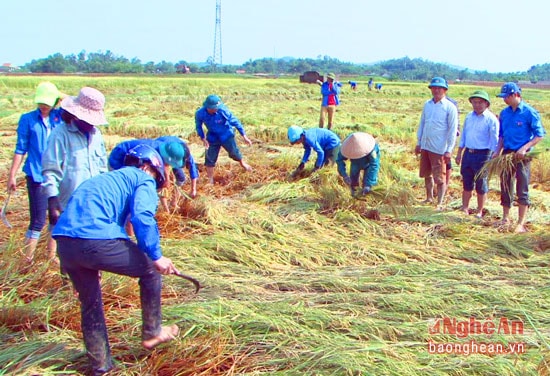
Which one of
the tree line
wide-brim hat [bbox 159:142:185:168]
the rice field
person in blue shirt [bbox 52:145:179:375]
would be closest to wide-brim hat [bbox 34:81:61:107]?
the rice field

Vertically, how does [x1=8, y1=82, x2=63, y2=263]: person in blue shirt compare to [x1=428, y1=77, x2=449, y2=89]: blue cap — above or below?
below

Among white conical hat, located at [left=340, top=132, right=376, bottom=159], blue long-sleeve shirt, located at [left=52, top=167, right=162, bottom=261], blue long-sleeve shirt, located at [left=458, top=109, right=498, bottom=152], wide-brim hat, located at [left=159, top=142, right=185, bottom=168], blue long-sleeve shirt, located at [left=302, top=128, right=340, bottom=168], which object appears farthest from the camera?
blue long-sleeve shirt, located at [left=302, top=128, right=340, bottom=168]

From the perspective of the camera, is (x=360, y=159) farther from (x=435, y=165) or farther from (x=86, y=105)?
(x=86, y=105)

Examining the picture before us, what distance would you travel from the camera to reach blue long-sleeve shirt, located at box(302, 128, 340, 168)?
700cm

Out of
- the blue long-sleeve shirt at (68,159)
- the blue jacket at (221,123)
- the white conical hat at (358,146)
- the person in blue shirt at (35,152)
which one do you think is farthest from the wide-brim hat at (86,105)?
the blue jacket at (221,123)

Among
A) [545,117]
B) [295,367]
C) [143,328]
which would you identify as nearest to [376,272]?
[295,367]

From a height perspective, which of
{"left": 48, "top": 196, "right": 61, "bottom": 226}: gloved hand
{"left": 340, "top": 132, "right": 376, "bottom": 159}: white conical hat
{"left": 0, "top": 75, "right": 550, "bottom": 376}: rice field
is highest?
{"left": 340, "top": 132, "right": 376, "bottom": 159}: white conical hat

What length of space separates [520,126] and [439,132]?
969mm

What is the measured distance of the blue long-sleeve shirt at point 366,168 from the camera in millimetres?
6371

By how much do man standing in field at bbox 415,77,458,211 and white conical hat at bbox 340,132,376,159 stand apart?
730mm

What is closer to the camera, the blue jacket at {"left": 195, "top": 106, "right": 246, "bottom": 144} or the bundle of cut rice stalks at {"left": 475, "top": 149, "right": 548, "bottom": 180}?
the bundle of cut rice stalks at {"left": 475, "top": 149, "right": 548, "bottom": 180}

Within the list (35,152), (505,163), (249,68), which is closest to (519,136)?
(505,163)

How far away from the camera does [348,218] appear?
18.5 ft

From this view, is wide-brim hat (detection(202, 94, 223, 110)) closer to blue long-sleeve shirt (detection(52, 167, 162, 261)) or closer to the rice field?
the rice field
